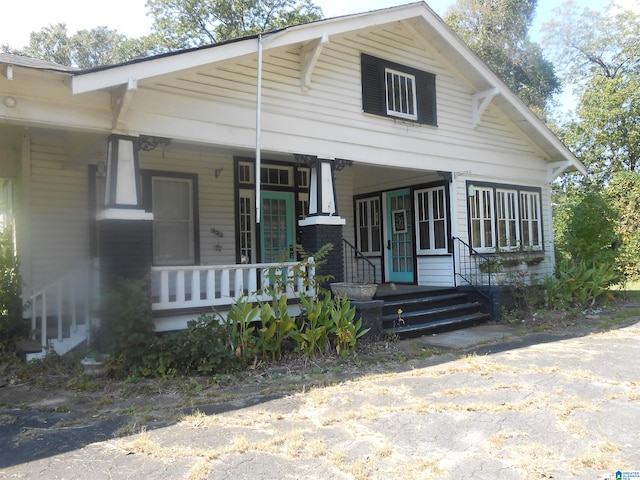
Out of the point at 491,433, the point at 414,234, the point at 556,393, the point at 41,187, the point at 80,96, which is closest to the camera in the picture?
the point at 491,433

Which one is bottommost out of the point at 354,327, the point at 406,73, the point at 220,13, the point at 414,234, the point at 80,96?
the point at 354,327

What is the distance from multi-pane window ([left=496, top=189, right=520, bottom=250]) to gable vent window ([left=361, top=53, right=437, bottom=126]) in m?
2.98

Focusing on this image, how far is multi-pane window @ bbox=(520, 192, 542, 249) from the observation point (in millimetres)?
12461

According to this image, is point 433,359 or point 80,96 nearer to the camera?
point 80,96

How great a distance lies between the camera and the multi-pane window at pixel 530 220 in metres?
12.5

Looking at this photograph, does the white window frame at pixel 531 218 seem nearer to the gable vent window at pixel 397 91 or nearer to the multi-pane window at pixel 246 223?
the gable vent window at pixel 397 91

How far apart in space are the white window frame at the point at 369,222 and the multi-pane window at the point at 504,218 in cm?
228

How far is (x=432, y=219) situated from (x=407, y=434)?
758cm

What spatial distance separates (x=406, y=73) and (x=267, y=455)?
8.47 m

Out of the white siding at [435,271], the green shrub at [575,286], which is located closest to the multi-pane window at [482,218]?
the white siding at [435,271]

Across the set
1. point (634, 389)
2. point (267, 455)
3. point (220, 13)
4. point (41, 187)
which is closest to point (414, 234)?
point (634, 389)

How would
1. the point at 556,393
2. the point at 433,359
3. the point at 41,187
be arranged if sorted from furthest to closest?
the point at 41,187 → the point at 433,359 → the point at 556,393

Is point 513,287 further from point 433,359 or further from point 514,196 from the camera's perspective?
point 433,359

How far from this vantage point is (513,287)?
10.2 metres
